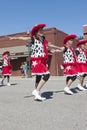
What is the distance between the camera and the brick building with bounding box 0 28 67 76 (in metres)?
42.3

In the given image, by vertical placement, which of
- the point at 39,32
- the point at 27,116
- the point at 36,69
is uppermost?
the point at 39,32

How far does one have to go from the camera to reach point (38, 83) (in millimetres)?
9625

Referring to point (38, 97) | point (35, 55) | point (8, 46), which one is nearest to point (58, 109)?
point (38, 97)

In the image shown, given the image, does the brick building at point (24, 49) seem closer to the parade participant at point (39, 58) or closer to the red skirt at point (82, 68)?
the red skirt at point (82, 68)

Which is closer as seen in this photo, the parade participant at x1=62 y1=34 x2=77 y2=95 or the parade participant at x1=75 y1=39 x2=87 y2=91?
the parade participant at x1=62 y1=34 x2=77 y2=95

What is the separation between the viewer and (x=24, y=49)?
44.9 meters

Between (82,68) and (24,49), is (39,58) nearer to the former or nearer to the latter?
(82,68)

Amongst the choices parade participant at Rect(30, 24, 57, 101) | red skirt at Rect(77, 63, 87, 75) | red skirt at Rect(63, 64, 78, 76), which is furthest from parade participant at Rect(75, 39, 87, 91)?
parade participant at Rect(30, 24, 57, 101)

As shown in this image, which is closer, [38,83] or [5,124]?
[5,124]

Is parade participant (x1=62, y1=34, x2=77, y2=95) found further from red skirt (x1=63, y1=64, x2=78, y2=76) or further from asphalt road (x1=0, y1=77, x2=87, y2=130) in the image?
asphalt road (x1=0, y1=77, x2=87, y2=130)

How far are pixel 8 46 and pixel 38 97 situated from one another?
125 feet

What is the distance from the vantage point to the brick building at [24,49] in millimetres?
42312

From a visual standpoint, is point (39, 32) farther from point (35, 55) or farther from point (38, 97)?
point (38, 97)

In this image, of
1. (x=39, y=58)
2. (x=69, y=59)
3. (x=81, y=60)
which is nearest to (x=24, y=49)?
(x=81, y=60)
